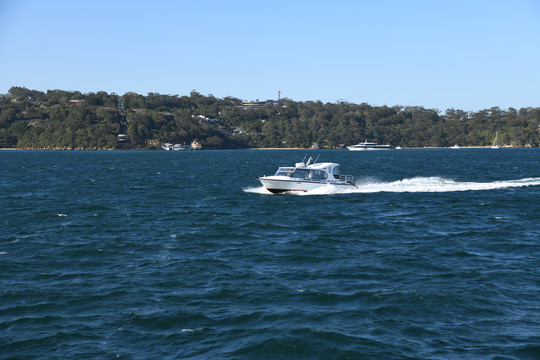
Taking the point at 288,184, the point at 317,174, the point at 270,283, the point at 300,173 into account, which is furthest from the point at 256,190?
the point at 270,283

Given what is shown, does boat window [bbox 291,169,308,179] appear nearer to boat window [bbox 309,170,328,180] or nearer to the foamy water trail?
boat window [bbox 309,170,328,180]

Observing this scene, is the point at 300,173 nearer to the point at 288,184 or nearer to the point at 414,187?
the point at 288,184

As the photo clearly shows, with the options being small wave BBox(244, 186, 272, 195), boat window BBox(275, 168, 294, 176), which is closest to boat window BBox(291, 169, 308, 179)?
boat window BBox(275, 168, 294, 176)

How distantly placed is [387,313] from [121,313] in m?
8.85

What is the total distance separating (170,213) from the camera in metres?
36.0

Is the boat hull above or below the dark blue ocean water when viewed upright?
above

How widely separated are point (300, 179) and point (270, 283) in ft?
89.1

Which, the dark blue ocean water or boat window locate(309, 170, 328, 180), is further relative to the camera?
boat window locate(309, 170, 328, 180)

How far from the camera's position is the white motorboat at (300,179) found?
148 feet

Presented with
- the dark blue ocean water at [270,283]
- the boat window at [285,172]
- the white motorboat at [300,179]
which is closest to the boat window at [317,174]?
the white motorboat at [300,179]

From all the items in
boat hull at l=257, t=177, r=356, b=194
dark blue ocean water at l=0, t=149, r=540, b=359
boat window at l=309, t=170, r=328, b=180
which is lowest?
dark blue ocean water at l=0, t=149, r=540, b=359

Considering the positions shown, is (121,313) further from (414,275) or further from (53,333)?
(414,275)

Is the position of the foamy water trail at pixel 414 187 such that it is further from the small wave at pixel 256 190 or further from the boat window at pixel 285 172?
the boat window at pixel 285 172

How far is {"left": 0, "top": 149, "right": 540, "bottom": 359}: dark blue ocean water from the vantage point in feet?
45.2
